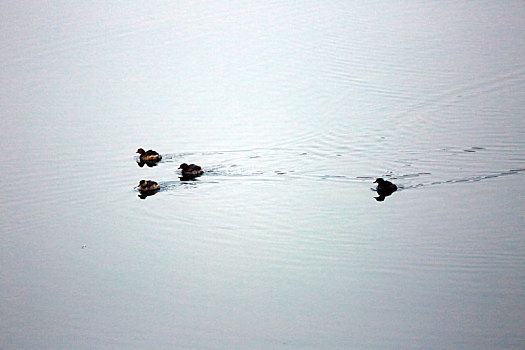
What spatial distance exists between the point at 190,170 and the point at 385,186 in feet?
7.94

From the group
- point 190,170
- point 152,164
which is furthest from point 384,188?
point 152,164

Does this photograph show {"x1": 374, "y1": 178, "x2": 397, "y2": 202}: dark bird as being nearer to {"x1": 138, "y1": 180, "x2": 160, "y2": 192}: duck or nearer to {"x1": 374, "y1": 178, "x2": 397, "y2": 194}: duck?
{"x1": 374, "y1": 178, "x2": 397, "y2": 194}: duck

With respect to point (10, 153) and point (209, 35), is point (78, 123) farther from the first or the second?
point (209, 35)

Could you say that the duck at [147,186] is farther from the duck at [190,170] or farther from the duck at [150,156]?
the duck at [150,156]

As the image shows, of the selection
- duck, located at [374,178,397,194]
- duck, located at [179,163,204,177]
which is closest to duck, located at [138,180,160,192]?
duck, located at [179,163,204,177]

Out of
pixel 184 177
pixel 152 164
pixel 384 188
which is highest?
pixel 152 164

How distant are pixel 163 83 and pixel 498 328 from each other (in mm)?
9232

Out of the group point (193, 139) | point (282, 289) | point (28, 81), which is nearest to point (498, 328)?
point (282, 289)

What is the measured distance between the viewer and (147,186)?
9.71 meters

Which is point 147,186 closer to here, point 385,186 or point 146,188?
point 146,188

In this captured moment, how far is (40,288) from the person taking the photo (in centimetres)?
738

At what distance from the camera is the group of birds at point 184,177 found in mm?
9234

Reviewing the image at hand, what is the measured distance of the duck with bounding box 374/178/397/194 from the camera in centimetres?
923

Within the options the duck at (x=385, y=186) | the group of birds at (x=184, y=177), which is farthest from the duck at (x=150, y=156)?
the duck at (x=385, y=186)
